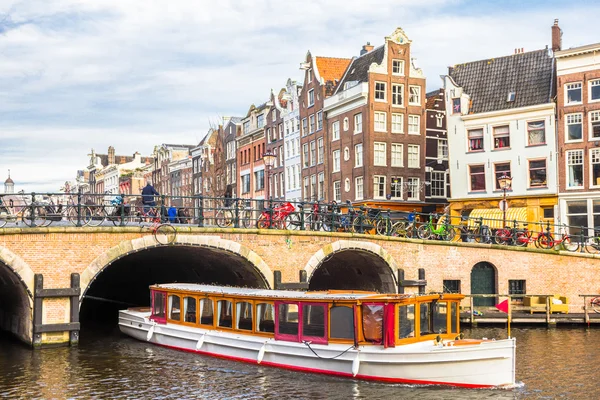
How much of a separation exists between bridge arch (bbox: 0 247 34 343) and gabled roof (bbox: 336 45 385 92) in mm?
27672

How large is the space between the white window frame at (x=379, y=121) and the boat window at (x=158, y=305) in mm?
25845

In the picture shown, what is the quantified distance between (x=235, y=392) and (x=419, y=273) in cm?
1366

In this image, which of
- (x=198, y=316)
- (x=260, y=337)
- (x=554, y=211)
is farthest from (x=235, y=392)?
(x=554, y=211)

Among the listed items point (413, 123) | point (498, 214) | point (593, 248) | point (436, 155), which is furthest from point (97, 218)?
point (436, 155)

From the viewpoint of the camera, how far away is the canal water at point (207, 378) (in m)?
17.5

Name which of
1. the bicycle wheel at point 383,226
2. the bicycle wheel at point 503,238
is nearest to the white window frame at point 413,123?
the bicycle wheel at point 503,238

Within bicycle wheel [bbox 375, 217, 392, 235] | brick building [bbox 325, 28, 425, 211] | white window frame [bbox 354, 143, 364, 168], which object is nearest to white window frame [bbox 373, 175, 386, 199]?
brick building [bbox 325, 28, 425, 211]

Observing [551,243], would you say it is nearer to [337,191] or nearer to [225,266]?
[225,266]

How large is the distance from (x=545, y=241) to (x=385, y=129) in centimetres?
1741

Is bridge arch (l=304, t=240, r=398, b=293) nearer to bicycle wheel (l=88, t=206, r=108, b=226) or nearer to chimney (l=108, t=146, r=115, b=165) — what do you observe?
bicycle wheel (l=88, t=206, r=108, b=226)

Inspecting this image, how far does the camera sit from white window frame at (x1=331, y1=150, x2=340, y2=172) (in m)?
51.4

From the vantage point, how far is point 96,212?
27062mm

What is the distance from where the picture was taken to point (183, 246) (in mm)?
25969

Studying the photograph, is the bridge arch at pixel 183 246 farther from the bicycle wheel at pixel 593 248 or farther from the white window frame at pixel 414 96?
the white window frame at pixel 414 96
